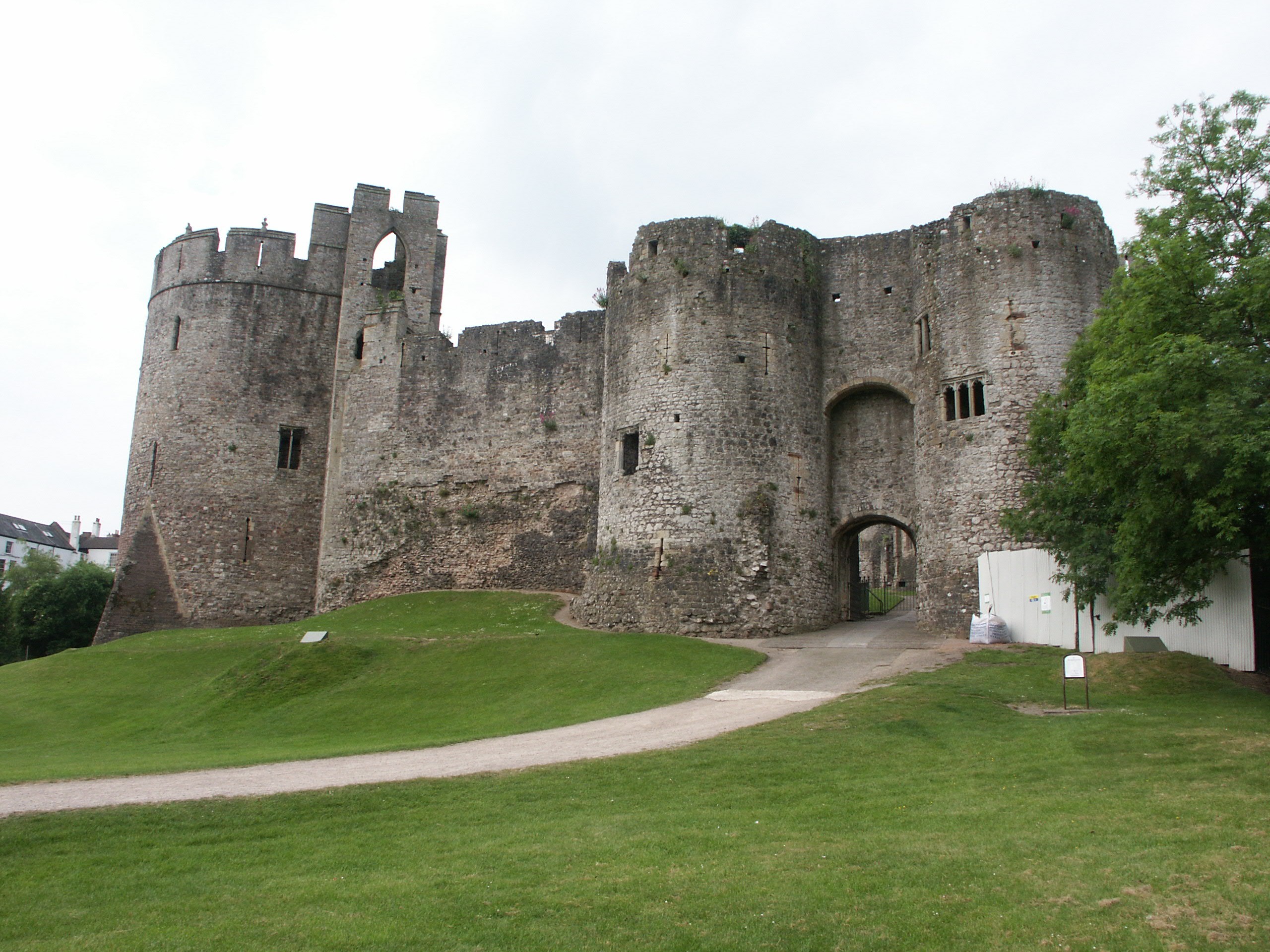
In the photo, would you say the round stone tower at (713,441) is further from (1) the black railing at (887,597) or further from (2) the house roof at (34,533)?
(2) the house roof at (34,533)

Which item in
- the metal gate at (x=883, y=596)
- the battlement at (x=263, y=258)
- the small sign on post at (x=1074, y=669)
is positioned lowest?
the small sign on post at (x=1074, y=669)

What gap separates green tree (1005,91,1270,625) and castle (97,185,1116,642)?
24.4 feet

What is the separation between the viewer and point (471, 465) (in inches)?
1406

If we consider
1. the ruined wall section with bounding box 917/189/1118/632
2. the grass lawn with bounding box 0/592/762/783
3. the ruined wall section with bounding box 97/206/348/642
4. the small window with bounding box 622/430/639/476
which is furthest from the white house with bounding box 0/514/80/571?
the ruined wall section with bounding box 917/189/1118/632

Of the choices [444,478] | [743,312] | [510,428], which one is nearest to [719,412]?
[743,312]

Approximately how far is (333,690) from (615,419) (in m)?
11.3

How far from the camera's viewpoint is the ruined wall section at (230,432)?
36.5 m

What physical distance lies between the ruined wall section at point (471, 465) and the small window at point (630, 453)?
4.28 m

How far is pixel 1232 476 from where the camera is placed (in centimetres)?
1430

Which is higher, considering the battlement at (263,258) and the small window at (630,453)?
the battlement at (263,258)

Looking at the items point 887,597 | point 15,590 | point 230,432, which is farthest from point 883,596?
point 15,590

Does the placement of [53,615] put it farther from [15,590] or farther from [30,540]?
[30,540]

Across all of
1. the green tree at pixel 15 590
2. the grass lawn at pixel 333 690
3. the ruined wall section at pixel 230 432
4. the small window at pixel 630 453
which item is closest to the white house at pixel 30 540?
the green tree at pixel 15 590

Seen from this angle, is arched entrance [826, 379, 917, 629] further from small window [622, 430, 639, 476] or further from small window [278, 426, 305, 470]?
small window [278, 426, 305, 470]
